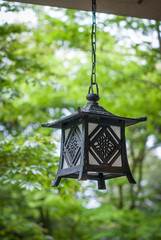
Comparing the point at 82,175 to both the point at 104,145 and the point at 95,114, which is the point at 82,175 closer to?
the point at 104,145

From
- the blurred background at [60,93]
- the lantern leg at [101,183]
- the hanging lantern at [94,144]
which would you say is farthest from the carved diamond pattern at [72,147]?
the blurred background at [60,93]

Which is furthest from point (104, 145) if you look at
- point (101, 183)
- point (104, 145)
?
point (101, 183)

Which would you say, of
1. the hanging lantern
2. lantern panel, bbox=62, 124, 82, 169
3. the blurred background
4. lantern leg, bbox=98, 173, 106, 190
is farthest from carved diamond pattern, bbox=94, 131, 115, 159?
the blurred background

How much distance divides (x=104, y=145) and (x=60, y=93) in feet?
15.4

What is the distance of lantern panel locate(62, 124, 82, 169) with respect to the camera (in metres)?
1.82

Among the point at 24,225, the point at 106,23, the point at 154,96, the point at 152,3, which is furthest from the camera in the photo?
the point at 154,96

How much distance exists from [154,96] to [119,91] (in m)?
0.80

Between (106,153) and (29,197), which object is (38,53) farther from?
(106,153)

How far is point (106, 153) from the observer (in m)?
1.81

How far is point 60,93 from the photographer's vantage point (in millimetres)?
6426

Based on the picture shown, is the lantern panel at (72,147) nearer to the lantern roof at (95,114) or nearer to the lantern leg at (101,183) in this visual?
the lantern roof at (95,114)

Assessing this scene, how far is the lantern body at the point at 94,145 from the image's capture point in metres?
1.74

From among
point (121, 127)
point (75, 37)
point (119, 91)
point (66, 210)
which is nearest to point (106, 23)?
point (75, 37)

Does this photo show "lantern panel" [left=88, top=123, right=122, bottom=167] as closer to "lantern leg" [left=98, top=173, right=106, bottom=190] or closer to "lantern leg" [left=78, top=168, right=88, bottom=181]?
"lantern leg" [left=78, top=168, right=88, bottom=181]
